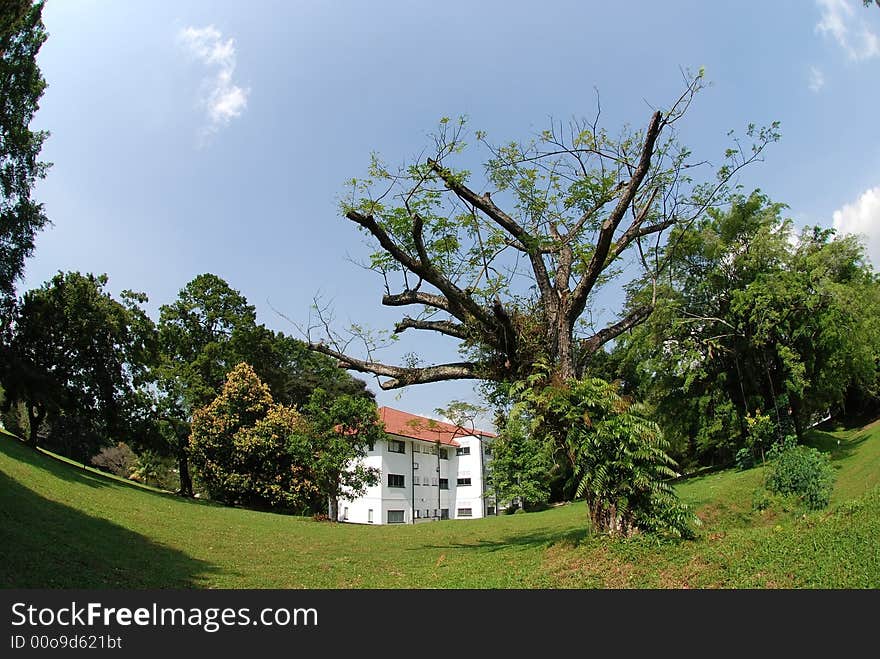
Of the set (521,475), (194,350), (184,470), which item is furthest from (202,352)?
(521,475)

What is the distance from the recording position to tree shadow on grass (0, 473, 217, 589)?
719cm

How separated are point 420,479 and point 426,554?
30.0 m

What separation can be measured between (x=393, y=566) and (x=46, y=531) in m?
6.67

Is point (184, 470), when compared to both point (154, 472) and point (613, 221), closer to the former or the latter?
point (154, 472)

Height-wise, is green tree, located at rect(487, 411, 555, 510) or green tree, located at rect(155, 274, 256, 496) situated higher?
green tree, located at rect(155, 274, 256, 496)

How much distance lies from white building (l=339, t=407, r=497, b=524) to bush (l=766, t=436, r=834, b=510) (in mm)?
23305

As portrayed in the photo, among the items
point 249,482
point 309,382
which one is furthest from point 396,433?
point 249,482

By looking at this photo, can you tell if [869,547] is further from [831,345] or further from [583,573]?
[831,345]

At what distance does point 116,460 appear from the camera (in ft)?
159

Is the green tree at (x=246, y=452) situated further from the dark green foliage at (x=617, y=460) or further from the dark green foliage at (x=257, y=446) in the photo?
the dark green foliage at (x=617, y=460)

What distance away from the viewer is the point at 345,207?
11164 mm

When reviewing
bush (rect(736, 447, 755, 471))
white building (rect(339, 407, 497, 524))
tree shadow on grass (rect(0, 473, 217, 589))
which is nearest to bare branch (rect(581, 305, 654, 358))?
tree shadow on grass (rect(0, 473, 217, 589))

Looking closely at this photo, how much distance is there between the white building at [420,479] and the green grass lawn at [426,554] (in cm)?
1937

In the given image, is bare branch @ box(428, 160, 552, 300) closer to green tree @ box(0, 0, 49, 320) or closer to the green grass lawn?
the green grass lawn
